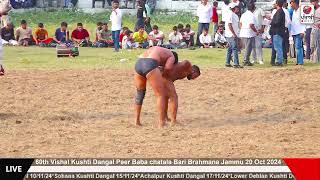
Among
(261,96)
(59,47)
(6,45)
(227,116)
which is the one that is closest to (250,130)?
(227,116)

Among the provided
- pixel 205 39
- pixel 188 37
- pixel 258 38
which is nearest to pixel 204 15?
pixel 205 39

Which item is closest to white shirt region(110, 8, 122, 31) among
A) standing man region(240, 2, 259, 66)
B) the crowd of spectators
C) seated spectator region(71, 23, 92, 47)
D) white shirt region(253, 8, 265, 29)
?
the crowd of spectators

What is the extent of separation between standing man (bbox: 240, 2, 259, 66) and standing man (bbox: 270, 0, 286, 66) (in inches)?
18.9

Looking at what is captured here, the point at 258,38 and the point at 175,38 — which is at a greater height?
the point at 258,38

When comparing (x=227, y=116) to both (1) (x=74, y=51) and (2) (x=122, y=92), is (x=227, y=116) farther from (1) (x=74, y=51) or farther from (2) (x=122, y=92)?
(1) (x=74, y=51)

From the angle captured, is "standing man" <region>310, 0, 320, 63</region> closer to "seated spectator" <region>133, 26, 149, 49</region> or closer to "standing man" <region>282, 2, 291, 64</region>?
"standing man" <region>282, 2, 291, 64</region>

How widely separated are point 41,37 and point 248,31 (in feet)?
31.9

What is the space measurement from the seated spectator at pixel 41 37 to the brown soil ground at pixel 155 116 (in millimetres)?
9184

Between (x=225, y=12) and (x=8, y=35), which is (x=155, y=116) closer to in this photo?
(x=225, y=12)

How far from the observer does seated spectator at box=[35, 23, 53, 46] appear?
1172 inches

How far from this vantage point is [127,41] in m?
28.7

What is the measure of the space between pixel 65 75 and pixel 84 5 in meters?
21.6

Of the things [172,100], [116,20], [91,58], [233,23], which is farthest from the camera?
[116,20]

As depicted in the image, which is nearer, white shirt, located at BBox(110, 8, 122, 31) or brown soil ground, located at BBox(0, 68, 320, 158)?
brown soil ground, located at BBox(0, 68, 320, 158)
